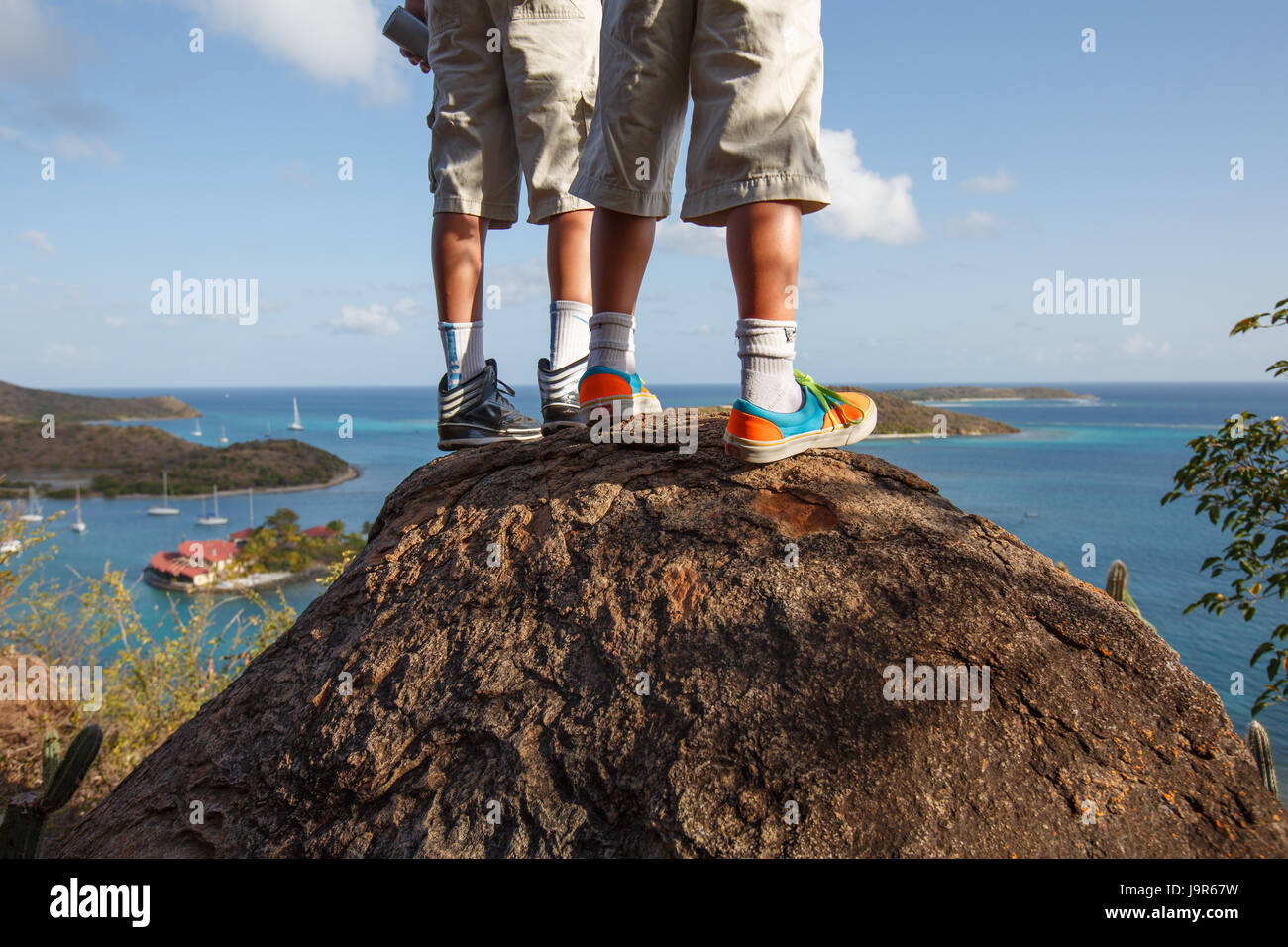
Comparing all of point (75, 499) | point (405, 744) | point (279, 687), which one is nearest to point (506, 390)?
point (279, 687)

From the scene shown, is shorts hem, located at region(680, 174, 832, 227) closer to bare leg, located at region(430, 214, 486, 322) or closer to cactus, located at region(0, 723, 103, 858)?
bare leg, located at region(430, 214, 486, 322)

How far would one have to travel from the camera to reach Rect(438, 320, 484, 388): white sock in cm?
336

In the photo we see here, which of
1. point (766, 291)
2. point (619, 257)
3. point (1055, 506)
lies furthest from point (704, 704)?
point (1055, 506)

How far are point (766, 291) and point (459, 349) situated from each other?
1581 mm

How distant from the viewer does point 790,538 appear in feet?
7.30

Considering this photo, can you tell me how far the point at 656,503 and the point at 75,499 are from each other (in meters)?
75.4

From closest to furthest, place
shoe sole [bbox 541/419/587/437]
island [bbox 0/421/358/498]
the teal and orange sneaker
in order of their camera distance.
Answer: the teal and orange sneaker
shoe sole [bbox 541/419/587/437]
island [bbox 0/421/358/498]

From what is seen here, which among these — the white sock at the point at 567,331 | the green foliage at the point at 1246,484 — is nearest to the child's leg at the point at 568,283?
the white sock at the point at 567,331

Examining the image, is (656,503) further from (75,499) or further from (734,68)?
(75,499)

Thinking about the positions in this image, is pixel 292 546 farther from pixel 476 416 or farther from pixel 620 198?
pixel 620 198

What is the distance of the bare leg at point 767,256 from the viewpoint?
88.6 inches

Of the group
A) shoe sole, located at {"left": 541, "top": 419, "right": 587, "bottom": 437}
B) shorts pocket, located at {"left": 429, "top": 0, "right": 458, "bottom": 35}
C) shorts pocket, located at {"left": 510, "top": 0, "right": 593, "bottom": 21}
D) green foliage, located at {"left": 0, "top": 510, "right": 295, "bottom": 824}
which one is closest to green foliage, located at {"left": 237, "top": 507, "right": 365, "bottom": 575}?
green foliage, located at {"left": 0, "top": 510, "right": 295, "bottom": 824}

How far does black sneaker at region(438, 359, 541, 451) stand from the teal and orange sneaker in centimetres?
126

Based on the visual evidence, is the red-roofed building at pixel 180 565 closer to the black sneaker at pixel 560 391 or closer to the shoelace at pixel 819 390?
the black sneaker at pixel 560 391
